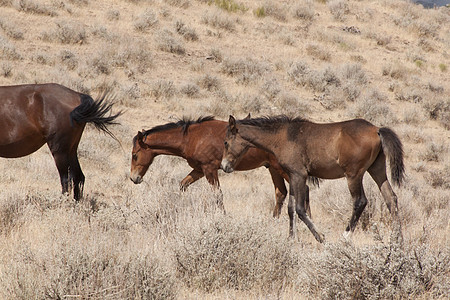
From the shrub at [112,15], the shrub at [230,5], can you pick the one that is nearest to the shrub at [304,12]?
the shrub at [230,5]

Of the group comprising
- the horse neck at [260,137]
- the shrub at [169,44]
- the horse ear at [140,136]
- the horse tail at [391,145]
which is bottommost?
the shrub at [169,44]

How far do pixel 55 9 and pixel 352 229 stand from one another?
16602 mm

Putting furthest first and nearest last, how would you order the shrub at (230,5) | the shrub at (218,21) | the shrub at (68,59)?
the shrub at (230,5) < the shrub at (218,21) < the shrub at (68,59)

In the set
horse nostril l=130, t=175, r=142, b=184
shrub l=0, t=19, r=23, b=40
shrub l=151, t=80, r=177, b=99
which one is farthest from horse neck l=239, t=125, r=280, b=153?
shrub l=0, t=19, r=23, b=40

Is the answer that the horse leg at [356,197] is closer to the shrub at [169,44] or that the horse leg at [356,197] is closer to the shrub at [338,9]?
the shrub at [169,44]

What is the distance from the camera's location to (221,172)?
12.3 m

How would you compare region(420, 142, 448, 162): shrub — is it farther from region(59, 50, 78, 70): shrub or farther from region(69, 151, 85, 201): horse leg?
region(69, 151, 85, 201): horse leg

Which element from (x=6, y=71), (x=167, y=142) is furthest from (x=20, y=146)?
(x=6, y=71)

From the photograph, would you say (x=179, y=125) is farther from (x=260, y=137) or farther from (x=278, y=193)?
(x=278, y=193)

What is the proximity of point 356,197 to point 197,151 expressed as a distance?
259cm

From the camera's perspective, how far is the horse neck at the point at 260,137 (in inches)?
306

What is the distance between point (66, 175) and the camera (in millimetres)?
7891

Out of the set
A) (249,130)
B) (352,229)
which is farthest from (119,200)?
(352,229)

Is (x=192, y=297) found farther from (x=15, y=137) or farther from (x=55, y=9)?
(x=55, y=9)
